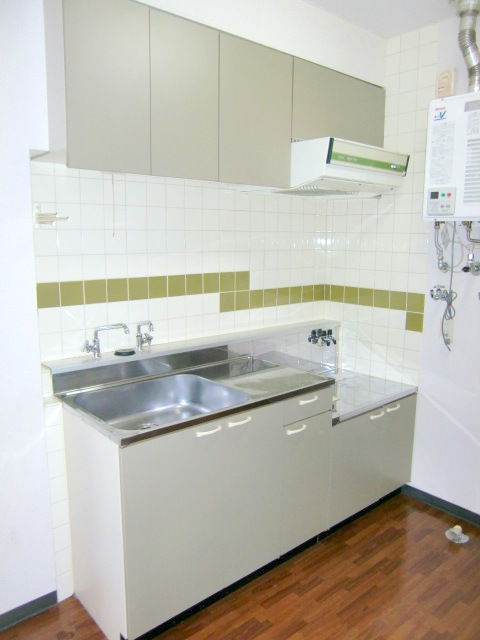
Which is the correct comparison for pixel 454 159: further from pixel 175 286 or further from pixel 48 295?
pixel 48 295

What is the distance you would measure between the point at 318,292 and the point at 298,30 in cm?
156

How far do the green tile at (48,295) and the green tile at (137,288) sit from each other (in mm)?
355

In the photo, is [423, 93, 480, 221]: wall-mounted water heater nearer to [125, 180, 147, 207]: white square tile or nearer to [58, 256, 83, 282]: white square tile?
[125, 180, 147, 207]: white square tile

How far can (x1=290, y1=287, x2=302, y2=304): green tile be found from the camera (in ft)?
10.5

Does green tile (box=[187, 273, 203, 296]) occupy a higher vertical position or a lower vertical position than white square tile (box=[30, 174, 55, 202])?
lower

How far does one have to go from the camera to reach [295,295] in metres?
3.23

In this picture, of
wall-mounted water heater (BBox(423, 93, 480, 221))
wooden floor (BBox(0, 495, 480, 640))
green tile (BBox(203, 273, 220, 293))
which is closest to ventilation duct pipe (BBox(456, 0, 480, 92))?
wall-mounted water heater (BBox(423, 93, 480, 221))

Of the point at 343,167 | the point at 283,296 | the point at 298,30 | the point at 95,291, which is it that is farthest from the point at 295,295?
the point at 298,30

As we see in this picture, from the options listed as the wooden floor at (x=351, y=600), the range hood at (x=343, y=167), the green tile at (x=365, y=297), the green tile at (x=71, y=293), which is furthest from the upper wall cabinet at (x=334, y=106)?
the wooden floor at (x=351, y=600)

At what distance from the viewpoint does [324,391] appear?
2477mm

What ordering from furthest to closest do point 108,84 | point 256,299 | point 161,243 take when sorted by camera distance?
point 256,299 → point 161,243 → point 108,84

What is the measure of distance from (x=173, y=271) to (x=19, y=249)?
808 millimetres

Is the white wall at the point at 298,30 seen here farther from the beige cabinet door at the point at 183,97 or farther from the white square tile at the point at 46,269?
the white square tile at the point at 46,269

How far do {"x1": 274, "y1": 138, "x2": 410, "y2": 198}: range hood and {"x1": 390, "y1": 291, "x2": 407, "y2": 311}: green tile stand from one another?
642mm
